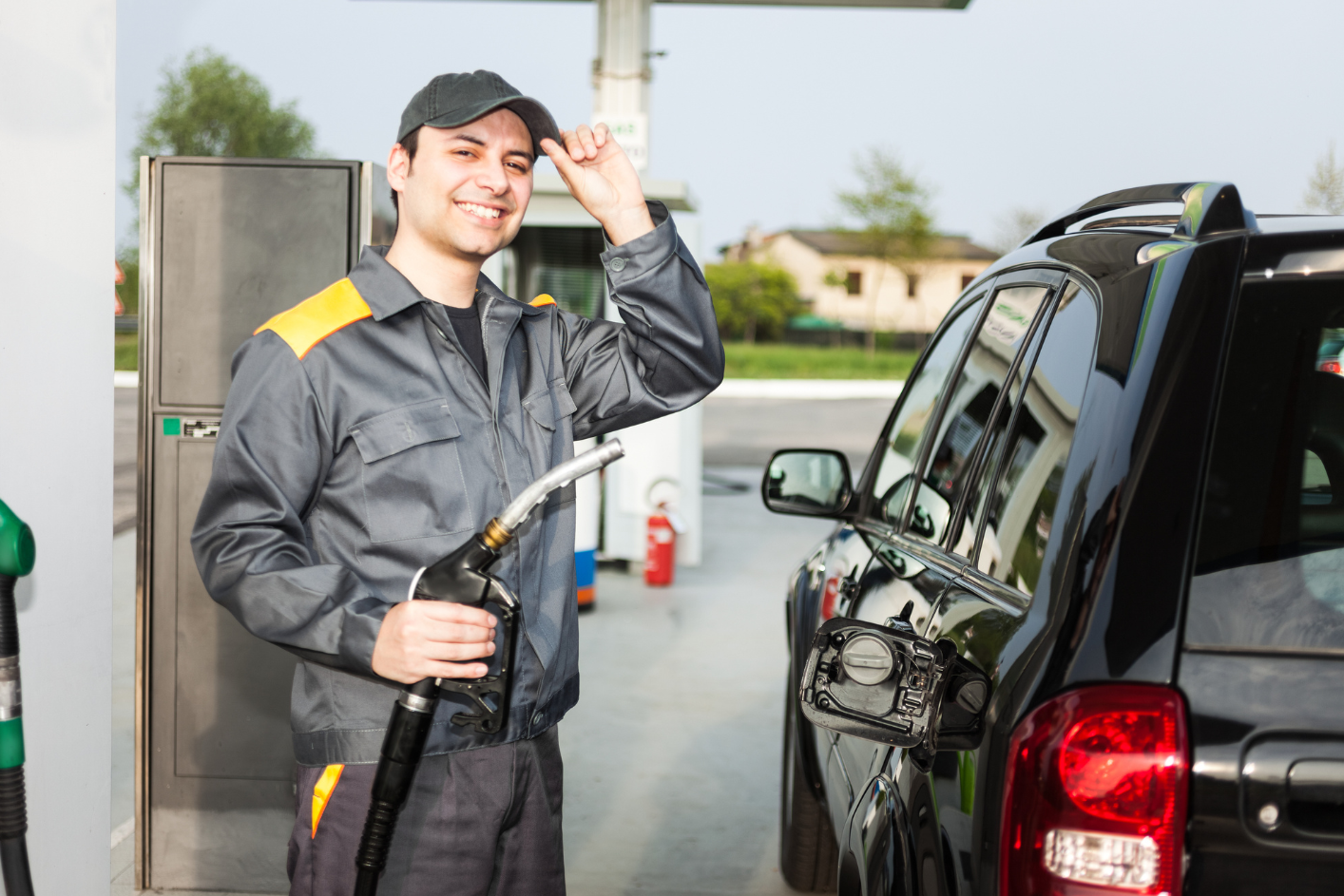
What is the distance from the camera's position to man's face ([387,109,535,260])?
197 cm

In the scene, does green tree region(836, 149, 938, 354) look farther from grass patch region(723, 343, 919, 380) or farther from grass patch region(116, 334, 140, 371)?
grass patch region(116, 334, 140, 371)

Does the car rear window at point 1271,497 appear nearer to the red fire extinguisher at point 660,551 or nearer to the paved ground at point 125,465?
the red fire extinguisher at point 660,551

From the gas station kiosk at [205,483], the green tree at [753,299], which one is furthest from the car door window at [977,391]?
the green tree at [753,299]

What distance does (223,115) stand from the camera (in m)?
40.4

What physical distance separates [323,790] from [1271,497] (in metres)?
1.41

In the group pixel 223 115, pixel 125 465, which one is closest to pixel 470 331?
pixel 125 465

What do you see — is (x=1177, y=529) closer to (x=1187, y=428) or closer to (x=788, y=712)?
(x=1187, y=428)

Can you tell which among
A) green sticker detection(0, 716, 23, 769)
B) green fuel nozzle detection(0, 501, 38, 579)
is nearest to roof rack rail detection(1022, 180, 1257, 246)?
green fuel nozzle detection(0, 501, 38, 579)

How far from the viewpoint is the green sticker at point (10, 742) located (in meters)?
1.57

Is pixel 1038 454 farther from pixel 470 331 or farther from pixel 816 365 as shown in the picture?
pixel 816 365

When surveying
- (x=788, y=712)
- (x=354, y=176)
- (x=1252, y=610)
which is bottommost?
(x=788, y=712)

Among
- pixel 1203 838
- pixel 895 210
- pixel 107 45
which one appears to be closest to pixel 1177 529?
pixel 1203 838

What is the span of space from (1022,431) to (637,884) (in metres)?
2.44

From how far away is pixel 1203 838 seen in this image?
1.25m
